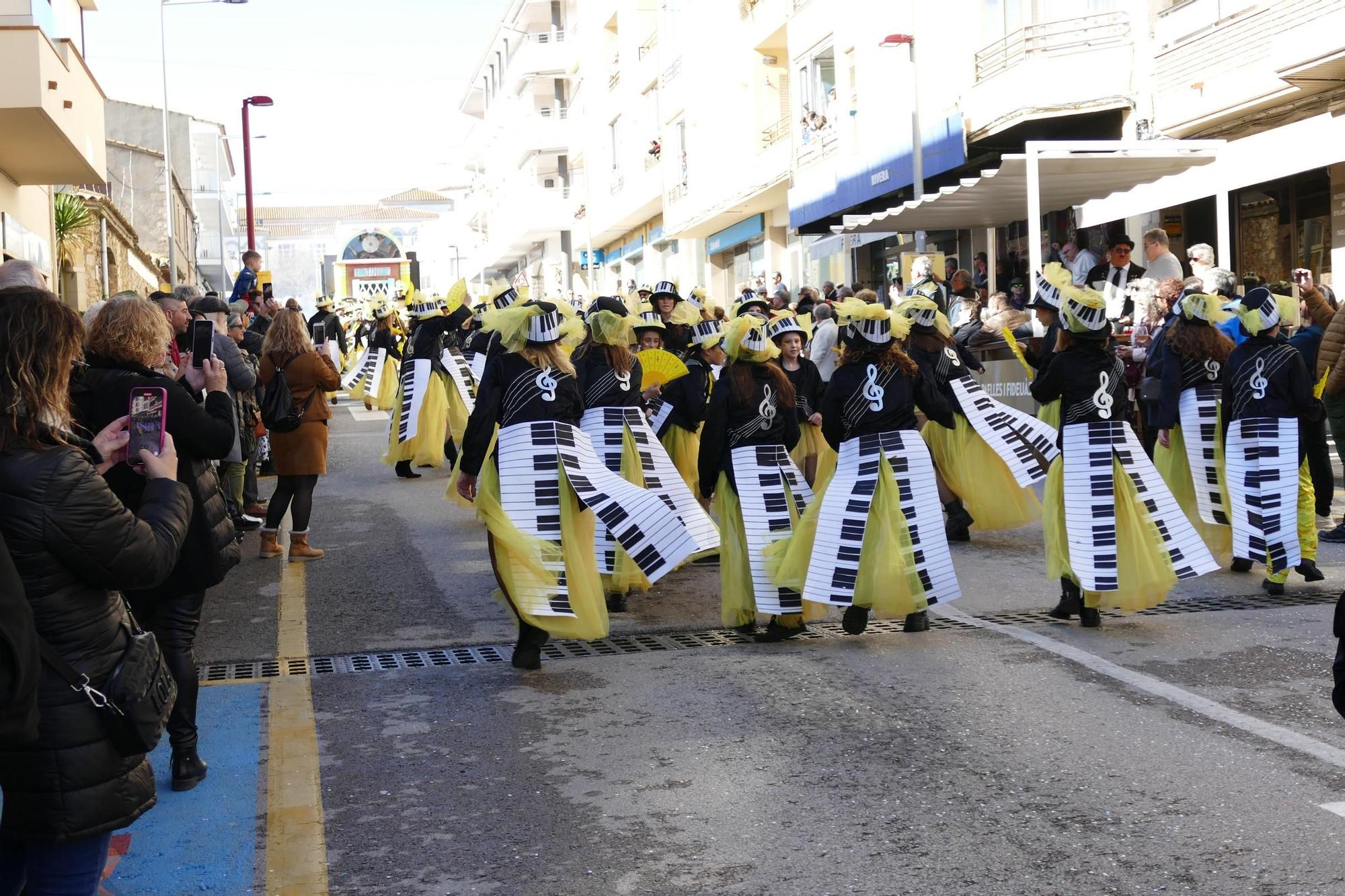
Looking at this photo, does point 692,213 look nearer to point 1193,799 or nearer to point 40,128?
point 40,128

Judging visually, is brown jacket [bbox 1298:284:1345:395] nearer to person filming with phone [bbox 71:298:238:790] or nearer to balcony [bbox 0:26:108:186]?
person filming with phone [bbox 71:298:238:790]

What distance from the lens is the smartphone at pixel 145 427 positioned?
357 cm

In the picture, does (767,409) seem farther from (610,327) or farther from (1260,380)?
(1260,380)

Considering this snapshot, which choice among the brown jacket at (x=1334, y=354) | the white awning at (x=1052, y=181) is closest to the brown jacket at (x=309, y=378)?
the brown jacket at (x=1334, y=354)

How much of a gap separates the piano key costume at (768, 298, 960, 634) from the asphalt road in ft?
0.90

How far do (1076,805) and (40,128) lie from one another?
1623 cm

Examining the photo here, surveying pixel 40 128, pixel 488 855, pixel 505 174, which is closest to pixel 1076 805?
Result: pixel 488 855

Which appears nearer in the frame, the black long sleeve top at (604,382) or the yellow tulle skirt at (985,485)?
the black long sleeve top at (604,382)

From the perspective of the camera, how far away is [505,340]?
282 inches

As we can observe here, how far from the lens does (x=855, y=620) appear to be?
294 inches

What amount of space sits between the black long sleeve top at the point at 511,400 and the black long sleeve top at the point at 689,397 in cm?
221

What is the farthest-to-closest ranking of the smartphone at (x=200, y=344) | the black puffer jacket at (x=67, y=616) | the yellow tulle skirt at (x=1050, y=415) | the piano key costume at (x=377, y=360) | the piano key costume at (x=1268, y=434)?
the piano key costume at (x=377, y=360)
the yellow tulle skirt at (x=1050, y=415)
the piano key costume at (x=1268, y=434)
the smartphone at (x=200, y=344)
the black puffer jacket at (x=67, y=616)

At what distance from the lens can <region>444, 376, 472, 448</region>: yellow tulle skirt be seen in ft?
47.6

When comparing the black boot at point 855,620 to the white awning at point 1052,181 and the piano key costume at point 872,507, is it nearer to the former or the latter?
the piano key costume at point 872,507
